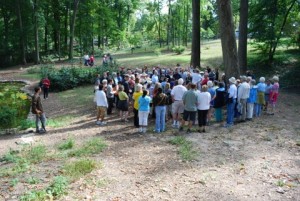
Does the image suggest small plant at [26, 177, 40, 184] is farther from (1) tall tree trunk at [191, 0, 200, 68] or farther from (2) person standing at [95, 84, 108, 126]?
(1) tall tree trunk at [191, 0, 200, 68]

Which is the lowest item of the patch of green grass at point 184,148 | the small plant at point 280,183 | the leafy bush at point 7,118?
the small plant at point 280,183

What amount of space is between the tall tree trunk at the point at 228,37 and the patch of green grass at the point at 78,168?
918 centimetres

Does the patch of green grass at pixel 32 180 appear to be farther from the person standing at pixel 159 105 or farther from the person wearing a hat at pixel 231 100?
the person wearing a hat at pixel 231 100

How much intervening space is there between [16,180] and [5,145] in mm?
3482

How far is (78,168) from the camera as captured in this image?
8.27 metres

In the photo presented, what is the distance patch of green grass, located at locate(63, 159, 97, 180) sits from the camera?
26.2ft

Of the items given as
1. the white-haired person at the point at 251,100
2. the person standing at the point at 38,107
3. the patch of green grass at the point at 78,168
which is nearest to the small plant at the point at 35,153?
the patch of green grass at the point at 78,168

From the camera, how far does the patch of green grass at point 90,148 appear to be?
9.46 m

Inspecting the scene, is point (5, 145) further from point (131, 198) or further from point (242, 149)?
point (242, 149)

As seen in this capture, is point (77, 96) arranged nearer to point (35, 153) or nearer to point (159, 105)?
point (159, 105)

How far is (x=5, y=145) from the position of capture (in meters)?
10.8

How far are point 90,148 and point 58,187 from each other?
267cm

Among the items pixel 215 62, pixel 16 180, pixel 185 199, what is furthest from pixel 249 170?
pixel 215 62

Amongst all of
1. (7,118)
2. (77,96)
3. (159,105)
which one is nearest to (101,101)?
(159,105)
